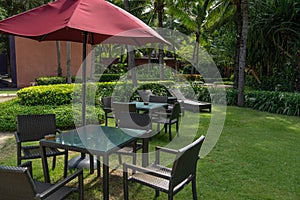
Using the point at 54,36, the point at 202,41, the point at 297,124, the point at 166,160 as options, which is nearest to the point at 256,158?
the point at 166,160

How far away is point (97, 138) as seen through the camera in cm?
358

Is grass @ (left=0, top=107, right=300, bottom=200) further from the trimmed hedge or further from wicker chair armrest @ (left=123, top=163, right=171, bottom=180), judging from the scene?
the trimmed hedge

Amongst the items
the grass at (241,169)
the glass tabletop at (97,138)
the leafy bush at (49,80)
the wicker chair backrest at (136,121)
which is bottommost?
the grass at (241,169)

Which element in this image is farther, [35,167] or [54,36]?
[54,36]

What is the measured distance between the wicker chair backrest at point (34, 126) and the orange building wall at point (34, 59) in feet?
40.4

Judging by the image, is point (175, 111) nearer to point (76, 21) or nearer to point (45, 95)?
point (76, 21)

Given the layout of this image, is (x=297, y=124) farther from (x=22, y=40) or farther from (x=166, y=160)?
(x=22, y=40)

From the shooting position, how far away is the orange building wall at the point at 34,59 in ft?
53.8

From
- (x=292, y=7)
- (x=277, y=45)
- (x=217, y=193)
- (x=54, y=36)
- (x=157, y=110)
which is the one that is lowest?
(x=217, y=193)

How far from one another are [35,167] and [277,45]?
1199 centimetres

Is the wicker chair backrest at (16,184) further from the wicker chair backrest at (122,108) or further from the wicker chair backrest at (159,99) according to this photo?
the wicker chair backrest at (159,99)

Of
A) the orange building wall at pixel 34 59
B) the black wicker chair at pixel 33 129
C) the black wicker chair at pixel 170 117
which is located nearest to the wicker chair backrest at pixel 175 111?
the black wicker chair at pixel 170 117

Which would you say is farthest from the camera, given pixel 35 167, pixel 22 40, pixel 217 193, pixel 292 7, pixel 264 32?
pixel 22 40

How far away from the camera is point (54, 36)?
485cm
